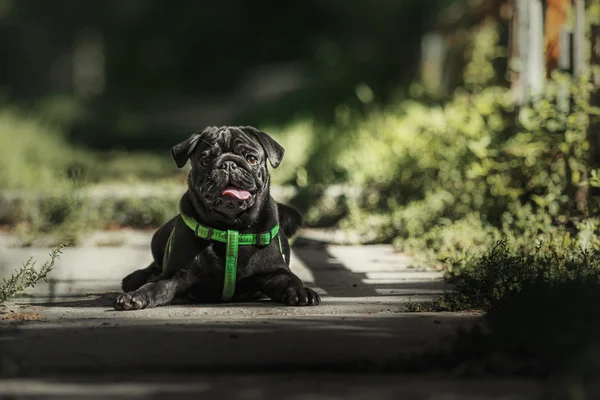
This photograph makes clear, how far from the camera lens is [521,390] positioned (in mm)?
4031

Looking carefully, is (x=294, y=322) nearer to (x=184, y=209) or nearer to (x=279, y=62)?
(x=184, y=209)

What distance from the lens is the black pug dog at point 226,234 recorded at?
6297 mm

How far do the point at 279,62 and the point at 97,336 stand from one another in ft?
128

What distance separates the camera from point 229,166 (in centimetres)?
633

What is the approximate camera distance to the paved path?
160 inches

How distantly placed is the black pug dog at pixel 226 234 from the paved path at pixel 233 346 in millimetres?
149

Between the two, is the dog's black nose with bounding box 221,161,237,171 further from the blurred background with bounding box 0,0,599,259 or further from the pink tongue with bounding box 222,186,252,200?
the blurred background with bounding box 0,0,599,259

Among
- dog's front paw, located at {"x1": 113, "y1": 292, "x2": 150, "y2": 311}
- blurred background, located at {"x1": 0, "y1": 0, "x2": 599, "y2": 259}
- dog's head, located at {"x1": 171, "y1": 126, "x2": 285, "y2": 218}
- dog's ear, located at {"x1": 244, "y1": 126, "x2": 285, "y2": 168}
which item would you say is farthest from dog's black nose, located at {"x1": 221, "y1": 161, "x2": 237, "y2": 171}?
blurred background, located at {"x1": 0, "y1": 0, "x2": 599, "y2": 259}

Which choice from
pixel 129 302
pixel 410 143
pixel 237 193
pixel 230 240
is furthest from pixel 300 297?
pixel 410 143

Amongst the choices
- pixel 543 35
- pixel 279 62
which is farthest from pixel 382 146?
pixel 279 62

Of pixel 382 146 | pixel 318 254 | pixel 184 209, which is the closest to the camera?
pixel 184 209

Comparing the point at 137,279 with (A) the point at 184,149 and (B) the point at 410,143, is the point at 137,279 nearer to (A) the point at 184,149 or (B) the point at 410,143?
(A) the point at 184,149

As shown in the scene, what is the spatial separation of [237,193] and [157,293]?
2.38ft

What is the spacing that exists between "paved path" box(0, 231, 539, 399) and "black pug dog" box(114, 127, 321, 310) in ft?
0.49
